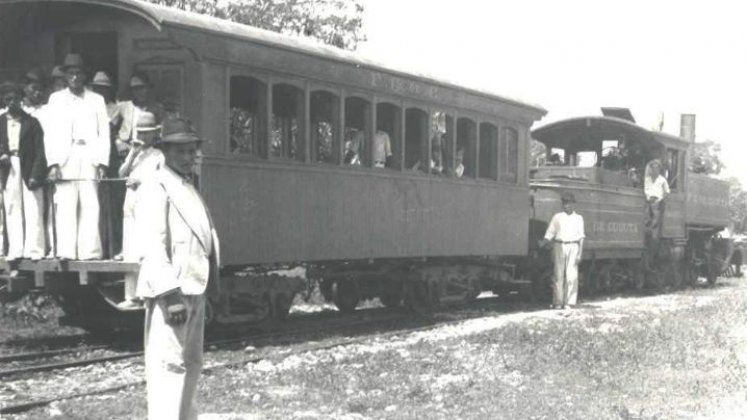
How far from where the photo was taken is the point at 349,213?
11961 millimetres

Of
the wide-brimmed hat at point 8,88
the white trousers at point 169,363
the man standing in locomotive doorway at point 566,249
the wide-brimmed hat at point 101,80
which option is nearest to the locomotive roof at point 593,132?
the man standing in locomotive doorway at point 566,249

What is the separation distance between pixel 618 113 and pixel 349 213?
33.9 ft

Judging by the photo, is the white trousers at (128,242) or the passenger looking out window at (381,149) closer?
the white trousers at (128,242)

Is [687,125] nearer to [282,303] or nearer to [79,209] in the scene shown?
[282,303]

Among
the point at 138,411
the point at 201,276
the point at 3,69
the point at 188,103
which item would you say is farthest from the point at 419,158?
the point at 201,276

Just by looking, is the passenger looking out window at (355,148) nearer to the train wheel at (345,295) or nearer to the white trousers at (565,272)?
the train wheel at (345,295)

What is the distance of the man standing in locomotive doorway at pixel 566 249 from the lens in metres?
15.3

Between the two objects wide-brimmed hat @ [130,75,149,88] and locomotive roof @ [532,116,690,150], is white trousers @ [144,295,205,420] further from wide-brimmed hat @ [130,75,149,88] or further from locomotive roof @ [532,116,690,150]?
locomotive roof @ [532,116,690,150]

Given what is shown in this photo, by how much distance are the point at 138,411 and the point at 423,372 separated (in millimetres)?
2624

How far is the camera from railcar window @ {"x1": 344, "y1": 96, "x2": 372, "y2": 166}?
40.3 feet

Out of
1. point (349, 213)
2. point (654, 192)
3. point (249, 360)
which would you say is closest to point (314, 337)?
point (349, 213)

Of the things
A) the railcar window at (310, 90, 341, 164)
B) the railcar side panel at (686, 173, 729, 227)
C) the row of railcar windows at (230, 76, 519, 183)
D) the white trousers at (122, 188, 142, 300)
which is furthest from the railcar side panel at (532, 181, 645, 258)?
the white trousers at (122, 188, 142, 300)

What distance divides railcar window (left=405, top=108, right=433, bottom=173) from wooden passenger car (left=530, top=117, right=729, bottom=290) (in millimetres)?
3955

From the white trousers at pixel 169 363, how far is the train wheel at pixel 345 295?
8401 millimetres
